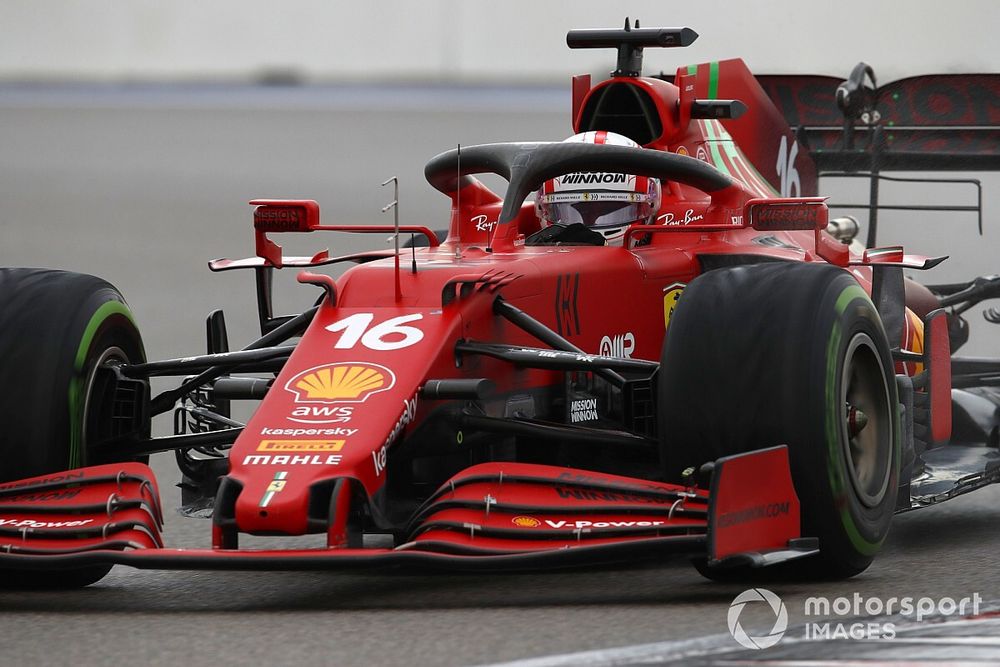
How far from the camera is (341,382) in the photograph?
19.2 ft

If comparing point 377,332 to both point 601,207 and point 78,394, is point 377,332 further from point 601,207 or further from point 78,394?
point 601,207

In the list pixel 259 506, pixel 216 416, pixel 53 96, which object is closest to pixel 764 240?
pixel 216 416

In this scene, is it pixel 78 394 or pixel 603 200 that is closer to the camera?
pixel 78 394

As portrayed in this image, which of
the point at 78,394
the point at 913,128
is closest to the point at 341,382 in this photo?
the point at 78,394

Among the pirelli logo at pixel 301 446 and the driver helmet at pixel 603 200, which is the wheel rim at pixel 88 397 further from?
the driver helmet at pixel 603 200

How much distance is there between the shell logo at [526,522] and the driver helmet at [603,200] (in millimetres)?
2244

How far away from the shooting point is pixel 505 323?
251 inches

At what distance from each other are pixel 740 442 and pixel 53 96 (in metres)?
39.8

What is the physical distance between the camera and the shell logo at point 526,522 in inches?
212

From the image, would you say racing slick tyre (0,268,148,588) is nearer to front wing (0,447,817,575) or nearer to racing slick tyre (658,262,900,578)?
front wing (0,447,817,575)

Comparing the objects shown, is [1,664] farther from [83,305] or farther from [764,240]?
[764,240]

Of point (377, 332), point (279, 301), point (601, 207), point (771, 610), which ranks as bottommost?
point (279, 301)

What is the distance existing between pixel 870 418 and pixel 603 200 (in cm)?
170

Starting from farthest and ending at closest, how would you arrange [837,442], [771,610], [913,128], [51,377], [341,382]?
[913,128] < [51,377] < [341,382] < [837,442] < [771,610]
